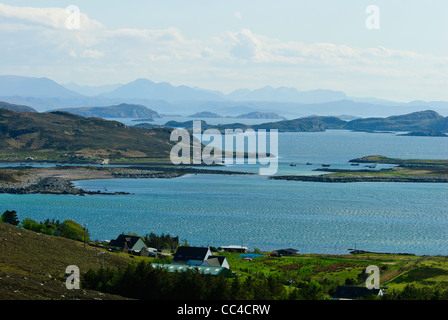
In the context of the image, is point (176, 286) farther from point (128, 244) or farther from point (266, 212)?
point (266, 212)

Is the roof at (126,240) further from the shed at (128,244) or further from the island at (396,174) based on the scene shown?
the island at (396,174)

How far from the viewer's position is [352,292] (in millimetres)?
25047

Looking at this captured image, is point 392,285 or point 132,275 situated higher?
point 132,275

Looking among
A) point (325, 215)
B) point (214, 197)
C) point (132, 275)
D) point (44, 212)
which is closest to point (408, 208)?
point (325, 215)

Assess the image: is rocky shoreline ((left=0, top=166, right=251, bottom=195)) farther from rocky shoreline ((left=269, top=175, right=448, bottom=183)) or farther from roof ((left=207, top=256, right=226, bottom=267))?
roof ((left=207, top=256, right=226, bottom=267))

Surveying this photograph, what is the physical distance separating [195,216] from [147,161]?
55.3 m

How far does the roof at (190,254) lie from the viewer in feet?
101

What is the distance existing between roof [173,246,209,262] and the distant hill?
8087 centimetres

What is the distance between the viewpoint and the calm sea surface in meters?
44.1

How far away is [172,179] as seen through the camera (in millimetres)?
82562

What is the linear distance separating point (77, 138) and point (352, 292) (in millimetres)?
103625
